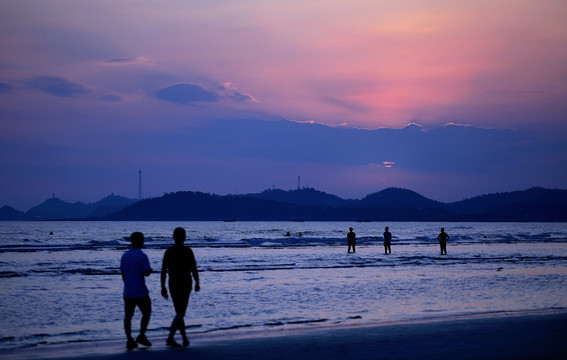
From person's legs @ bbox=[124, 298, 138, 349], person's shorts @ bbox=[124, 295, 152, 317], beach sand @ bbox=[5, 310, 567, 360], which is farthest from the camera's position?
person's shorts @ bbox=[124, 295, 152, 317]

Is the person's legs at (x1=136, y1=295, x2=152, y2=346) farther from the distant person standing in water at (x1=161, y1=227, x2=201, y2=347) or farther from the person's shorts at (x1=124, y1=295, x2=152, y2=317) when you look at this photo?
the distant person standing in water at (x1=161, y1=227, x2=201, y2=347)

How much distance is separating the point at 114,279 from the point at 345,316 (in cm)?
1266

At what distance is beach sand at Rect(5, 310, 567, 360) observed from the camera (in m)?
9.04

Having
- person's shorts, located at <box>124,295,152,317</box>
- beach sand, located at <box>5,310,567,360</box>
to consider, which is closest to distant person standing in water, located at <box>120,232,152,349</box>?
person's shorts, located at <box>124,295,152,317</box>

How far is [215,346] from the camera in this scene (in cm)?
998

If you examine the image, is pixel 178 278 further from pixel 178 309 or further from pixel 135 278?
pixel 135 278

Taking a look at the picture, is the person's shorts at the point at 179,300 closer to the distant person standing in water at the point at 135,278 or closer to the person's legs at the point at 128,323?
the distant person standing in water at the point at 135,278

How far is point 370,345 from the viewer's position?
979 centimetres

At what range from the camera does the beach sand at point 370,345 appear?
356 inches

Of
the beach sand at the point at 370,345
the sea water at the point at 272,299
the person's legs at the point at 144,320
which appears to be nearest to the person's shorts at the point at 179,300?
the person's legs at the point at 144,320

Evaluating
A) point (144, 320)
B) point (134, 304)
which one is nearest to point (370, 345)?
point (144, 320)

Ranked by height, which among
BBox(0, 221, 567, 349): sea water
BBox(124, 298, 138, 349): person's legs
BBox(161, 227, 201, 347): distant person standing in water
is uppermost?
BBox(161, 227, 201, 347): distant person standing in water

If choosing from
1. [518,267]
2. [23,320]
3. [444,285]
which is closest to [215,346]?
[23,320]

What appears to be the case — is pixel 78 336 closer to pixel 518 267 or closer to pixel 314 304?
pixel 314 304
